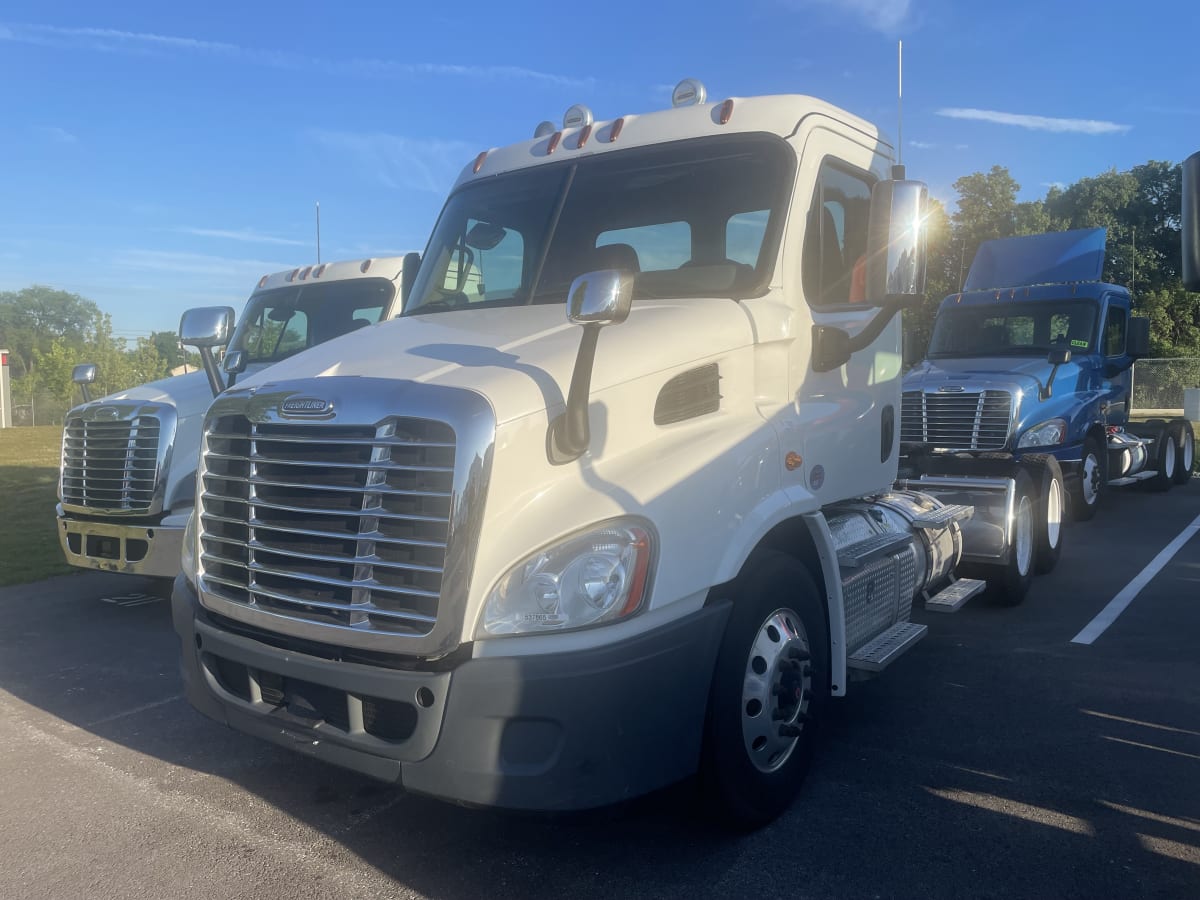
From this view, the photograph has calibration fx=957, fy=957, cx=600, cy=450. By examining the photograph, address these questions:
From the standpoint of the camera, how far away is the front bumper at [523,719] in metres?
2.88

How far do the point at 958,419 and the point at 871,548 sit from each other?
5.80m

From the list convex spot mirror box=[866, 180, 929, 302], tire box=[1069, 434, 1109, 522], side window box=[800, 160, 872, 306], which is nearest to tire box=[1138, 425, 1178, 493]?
tire box=[1069, 434, 1109, 522]

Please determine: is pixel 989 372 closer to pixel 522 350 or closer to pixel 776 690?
pixel 776 690

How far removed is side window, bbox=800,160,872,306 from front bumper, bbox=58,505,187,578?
15.8 ft

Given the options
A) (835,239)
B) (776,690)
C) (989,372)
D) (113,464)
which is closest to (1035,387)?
(989,372)

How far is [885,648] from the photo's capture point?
465 cm

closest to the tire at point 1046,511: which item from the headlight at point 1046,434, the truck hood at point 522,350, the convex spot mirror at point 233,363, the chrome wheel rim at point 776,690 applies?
the headlight at point 1046,434

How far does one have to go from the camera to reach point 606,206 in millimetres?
4387

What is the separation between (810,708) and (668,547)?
4.09ft

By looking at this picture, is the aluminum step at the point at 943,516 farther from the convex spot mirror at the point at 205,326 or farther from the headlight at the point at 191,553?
the convex spot mirror at the point at 205,326

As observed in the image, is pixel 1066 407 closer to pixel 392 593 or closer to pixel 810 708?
pixel 810 708

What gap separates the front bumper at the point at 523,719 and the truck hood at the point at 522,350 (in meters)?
0.83

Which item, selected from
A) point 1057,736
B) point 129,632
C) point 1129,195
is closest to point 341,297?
point 129,632

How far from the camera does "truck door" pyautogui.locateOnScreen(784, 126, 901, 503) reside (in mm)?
4129
